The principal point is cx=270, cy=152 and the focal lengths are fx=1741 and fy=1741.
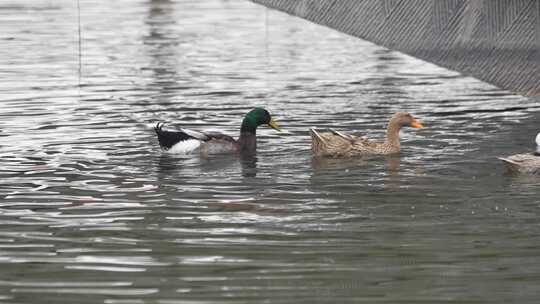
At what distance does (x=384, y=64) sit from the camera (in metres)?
28.1

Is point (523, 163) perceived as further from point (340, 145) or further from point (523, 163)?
point (340, 145)

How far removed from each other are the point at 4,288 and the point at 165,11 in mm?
27455

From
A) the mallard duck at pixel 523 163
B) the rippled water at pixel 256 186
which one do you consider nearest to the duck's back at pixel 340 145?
the rippled water at pixel 256 186

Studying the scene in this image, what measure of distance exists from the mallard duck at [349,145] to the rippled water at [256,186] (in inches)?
9.4

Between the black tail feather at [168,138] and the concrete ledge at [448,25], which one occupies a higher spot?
the concrete ledge at [448,25]

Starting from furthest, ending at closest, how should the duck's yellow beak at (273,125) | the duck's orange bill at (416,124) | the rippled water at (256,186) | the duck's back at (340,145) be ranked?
the duck's yellow beak at (273,125), the duck's orange bill at (416,124), the duck's back at (340,145), the rippled water at (256,186)

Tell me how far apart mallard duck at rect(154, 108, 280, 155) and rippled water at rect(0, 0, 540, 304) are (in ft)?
0.65

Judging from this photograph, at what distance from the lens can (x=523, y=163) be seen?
Answer: 55.8 ft

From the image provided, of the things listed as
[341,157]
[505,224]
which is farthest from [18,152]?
[505,224]

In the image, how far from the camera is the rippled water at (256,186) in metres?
11.6

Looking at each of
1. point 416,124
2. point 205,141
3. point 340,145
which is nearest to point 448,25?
point 416,124

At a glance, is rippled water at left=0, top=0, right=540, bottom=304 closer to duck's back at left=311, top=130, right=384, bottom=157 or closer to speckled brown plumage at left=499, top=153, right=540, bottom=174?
speckled brown plumage at left=499, top=153, right=540, bottom=174

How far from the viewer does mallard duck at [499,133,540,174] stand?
1695cm

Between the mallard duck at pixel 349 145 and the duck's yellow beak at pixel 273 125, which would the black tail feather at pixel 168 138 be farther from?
the mallard duck at pixel 349 145
